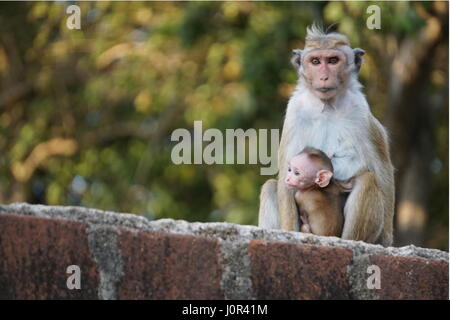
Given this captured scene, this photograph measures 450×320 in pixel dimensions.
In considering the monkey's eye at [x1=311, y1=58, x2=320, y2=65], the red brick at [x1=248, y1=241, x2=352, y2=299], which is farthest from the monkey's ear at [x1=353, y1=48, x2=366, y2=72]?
the red brick at [x1=248, y1=241, x2=352, y2=299]

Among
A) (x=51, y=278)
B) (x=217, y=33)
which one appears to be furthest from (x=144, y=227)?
(x=217, y=33)

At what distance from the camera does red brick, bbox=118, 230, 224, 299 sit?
3217 mm

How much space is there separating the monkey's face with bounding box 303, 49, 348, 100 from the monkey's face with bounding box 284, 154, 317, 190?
529 mm

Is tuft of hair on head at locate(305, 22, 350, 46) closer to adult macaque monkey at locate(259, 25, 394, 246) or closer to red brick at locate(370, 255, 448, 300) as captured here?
adult macaque monkey at locate(259, 25, 394, 246)

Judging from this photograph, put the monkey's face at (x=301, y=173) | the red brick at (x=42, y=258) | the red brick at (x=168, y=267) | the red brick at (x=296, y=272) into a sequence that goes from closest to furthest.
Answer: the red brick at (x=42, y=258), the red brick at (x=168, y=267), the red brick at (x=296, y=272), the monkey's face at (x=301, y=173)

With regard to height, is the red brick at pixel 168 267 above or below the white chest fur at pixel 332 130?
below

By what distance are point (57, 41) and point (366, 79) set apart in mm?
5458

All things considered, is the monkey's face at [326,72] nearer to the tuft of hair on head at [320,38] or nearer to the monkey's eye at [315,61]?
the monkey's eye at [315,61]

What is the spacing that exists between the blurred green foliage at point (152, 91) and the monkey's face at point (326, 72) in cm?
393

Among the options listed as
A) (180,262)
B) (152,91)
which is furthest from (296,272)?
(152,91)

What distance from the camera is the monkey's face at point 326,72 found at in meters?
5.93

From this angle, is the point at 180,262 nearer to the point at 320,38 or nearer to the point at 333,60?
the point at 333,60

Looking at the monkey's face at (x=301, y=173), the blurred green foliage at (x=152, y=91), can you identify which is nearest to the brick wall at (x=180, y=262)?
the monkey's face at (x=301, y=173)
